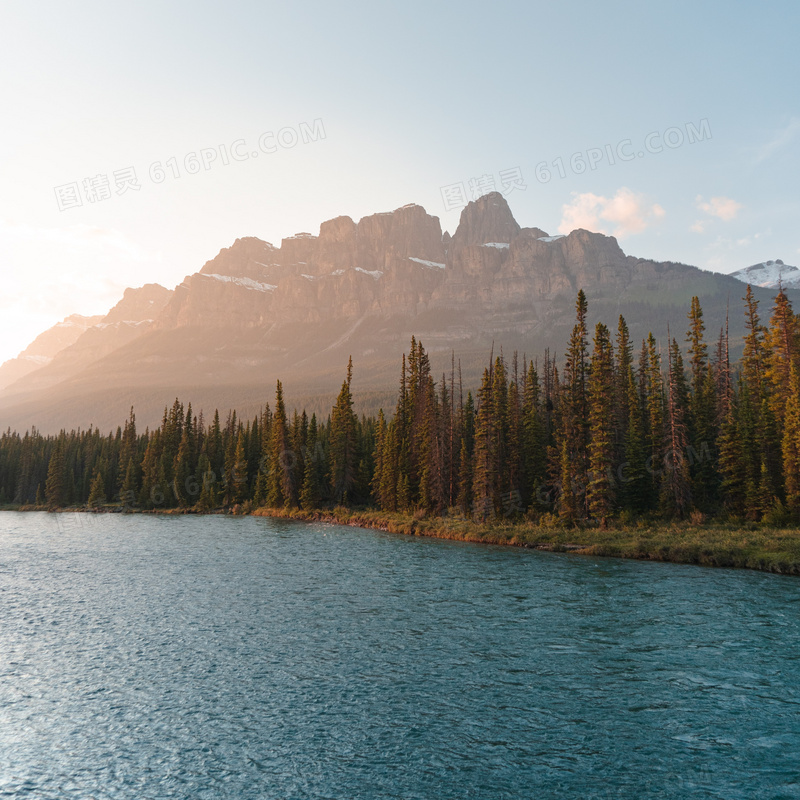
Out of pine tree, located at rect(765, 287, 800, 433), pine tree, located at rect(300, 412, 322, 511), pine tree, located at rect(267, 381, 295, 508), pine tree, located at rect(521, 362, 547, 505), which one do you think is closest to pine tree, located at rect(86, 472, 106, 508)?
pine tree, located at rect(267, 381, 295, 508)

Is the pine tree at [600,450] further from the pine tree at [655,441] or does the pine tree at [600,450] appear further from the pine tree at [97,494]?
the pine tree at [97,494]

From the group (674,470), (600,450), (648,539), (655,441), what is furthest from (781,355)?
(648,539)

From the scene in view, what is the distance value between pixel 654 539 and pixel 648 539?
0.52 m

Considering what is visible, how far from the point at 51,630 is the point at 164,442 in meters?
102

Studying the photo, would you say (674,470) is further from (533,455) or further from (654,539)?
(533,455)

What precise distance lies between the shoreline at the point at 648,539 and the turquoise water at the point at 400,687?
4752 millimetres

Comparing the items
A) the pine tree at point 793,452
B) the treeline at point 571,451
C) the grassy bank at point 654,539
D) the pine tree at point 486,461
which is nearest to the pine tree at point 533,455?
the treeline at point 571,451

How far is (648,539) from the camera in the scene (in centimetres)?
4931

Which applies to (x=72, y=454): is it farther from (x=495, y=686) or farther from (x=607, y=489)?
(x=495, y=686)

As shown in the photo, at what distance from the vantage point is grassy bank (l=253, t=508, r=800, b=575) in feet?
137

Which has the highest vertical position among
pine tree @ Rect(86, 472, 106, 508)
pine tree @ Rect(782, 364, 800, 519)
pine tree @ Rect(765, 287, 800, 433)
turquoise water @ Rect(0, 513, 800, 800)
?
pine tree @ Rect(765, 287, 800, 433)

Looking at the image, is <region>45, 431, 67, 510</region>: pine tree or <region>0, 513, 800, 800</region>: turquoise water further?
<region>45, 431, 67, 510</region>: pine tree

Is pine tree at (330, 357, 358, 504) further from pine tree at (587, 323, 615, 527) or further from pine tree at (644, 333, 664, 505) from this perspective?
pine tree at (644, 333, 664, 505)

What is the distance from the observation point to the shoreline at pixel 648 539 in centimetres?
4194
